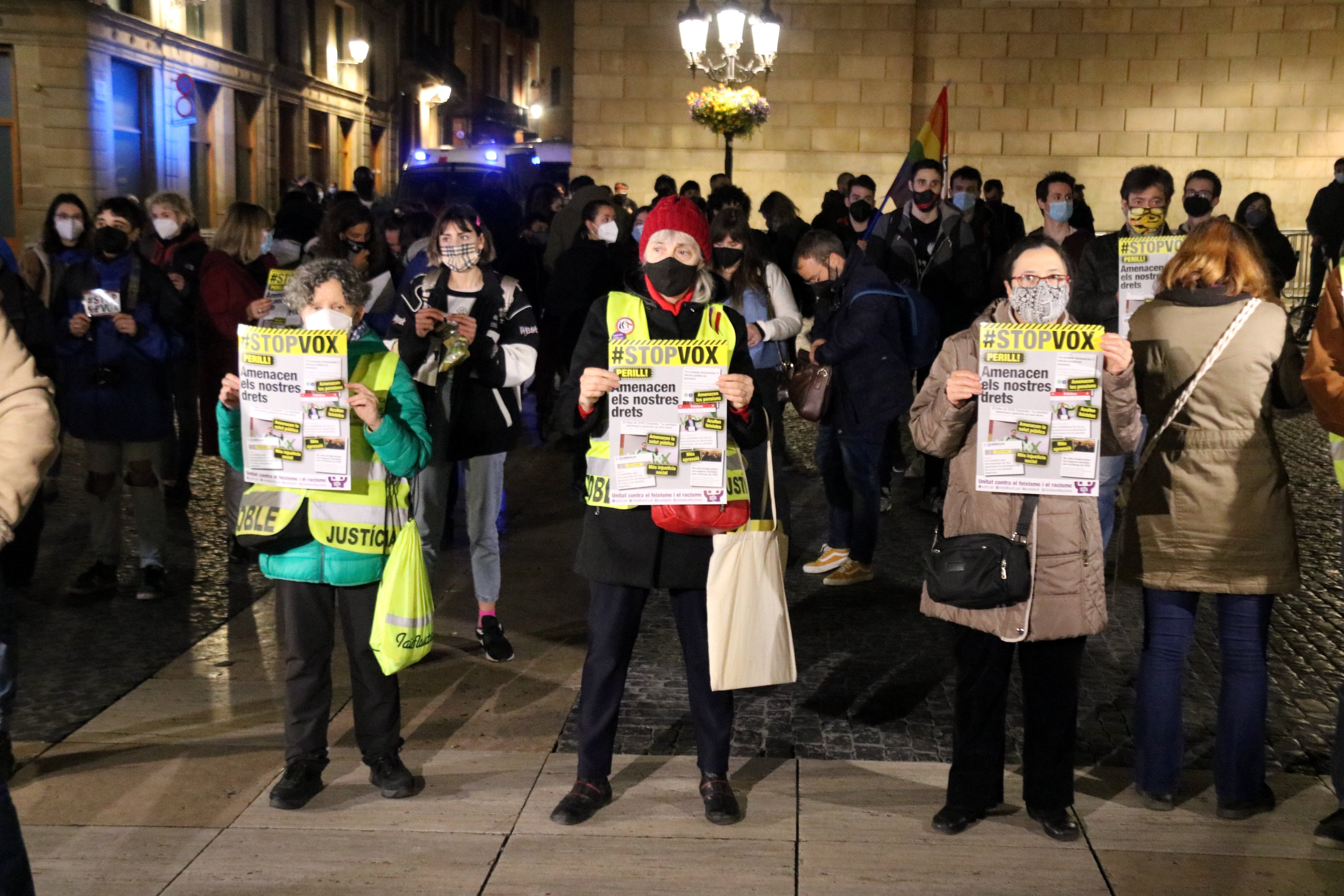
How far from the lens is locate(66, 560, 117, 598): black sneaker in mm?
7078

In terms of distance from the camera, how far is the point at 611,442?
4324 millimetres

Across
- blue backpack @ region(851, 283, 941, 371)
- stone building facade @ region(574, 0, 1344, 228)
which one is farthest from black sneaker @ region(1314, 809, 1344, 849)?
stone building facade @ region(574, 0, 1344, 228)

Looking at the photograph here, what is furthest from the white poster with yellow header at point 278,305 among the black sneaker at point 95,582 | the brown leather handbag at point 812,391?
the brown leather handbag at point 812,391

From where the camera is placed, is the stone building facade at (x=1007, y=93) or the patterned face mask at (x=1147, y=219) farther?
the stone building facade at (x=1007, y=93)

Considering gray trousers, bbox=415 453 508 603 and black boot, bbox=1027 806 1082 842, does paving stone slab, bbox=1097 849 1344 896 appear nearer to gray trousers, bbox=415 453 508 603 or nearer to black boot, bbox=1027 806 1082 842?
black boot, bbox=1027 806 1082 842

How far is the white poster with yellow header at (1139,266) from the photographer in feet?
19.7

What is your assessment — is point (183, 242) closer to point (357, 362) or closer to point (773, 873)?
point (357, 362)

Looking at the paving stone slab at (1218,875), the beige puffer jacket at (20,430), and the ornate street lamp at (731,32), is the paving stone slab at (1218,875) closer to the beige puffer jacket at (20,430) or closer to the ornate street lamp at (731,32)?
the beige puffer jacket at (20,430)

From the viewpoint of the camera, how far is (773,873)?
13.6 ft

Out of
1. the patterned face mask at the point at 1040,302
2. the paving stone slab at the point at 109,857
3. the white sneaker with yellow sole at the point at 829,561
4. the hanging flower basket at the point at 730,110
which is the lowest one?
the paving stone slab at the point at 109,857

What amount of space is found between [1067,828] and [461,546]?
4.66 m

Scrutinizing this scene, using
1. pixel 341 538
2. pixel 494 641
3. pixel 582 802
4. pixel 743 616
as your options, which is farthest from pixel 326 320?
Answer: pixel 494 641

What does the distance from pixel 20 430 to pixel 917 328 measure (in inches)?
217

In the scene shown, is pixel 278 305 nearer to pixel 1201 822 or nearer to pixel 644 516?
pixel 644 516
